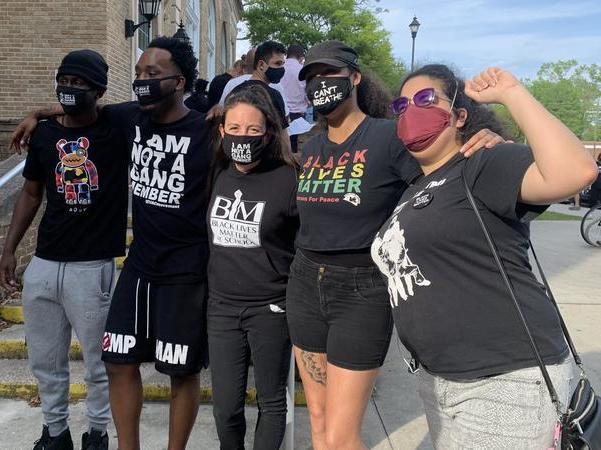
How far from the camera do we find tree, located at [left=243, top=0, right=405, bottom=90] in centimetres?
3403

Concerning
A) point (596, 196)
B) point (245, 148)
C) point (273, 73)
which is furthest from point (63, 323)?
point (596, 196)

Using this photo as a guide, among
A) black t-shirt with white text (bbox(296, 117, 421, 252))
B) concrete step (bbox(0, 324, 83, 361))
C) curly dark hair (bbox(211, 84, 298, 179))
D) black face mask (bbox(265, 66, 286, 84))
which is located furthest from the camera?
black face mask (bbox(265, 66, 286, 84))

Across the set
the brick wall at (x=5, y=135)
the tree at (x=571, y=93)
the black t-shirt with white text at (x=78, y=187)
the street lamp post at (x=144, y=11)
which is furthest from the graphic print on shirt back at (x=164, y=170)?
the tree at (x=571, y=93)

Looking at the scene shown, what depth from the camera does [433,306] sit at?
1.76 meters

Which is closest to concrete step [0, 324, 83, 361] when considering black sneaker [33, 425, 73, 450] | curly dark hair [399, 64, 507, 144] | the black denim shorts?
black sneaker [33, 425, 73, 450]

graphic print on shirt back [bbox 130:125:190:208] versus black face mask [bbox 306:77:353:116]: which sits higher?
black face mask [bbox 306:77:353:116]

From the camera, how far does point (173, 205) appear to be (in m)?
2.75

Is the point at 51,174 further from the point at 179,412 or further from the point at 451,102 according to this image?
the point at 451,102

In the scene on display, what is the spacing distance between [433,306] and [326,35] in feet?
116

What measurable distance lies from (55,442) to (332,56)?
2.44 meters

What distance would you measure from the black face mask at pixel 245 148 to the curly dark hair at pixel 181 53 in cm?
56

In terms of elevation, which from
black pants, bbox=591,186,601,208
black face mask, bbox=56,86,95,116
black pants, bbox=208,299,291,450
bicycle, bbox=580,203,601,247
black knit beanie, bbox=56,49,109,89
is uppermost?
black knit beanie, bbox=56,49,109,89

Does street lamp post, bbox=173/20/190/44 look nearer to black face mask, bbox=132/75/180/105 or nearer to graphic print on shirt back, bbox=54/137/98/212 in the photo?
black face mask, bbox=132/75/180/105

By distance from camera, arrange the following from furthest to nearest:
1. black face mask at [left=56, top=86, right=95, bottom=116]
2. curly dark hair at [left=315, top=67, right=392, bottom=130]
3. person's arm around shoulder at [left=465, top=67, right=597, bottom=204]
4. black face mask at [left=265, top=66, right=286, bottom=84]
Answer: black face mask at [left=265, top=66, right=286, bottom=84]
black face mask at [left=56, top=86, right=95, bottom=116]
curly dark hair at [left=315, top=67, right=392, bottom=130]
person's arm around shoulder at [left=465, top=67, right=597, bottom=204]
